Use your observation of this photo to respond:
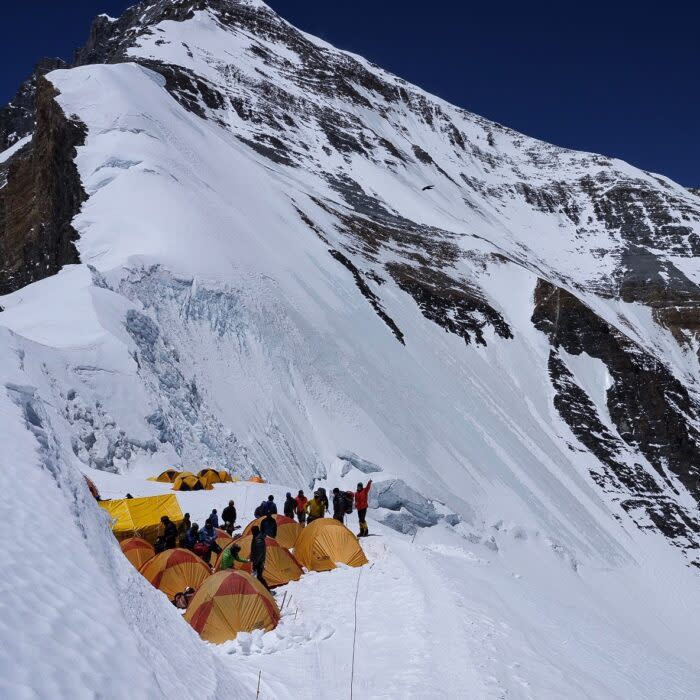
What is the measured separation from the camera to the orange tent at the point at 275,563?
12273mm

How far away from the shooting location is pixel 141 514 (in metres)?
13.7

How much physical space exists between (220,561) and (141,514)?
3.38 metres

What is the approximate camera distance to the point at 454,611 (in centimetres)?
1056

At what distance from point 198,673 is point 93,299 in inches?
720

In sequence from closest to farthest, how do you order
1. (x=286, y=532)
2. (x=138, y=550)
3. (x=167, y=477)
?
(x=138, y=550)
(x=286, y=532)
(x=167, y=477)

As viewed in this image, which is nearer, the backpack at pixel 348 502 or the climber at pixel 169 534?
the climber at pixel 169 534

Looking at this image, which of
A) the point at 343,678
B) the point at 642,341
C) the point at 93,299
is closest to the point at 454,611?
the point at 343,678

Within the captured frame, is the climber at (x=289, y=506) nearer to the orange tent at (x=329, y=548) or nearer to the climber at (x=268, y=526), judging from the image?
the orange tent at (x=329, y=548)

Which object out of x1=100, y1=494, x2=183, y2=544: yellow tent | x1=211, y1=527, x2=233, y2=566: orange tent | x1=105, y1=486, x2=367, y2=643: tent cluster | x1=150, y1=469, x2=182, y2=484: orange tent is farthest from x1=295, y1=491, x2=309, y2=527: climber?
x1=150, y1=469, x2=182, y2=484: orange tent

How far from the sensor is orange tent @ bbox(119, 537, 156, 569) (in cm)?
1205

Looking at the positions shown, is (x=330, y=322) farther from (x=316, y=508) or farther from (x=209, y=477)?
(x=316, y=508)

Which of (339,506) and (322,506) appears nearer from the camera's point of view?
(339,506)

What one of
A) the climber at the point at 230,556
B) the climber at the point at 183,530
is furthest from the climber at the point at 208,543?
the climber at the point at 230,556

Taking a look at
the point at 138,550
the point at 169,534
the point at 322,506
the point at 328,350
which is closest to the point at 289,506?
the point at 322,506
